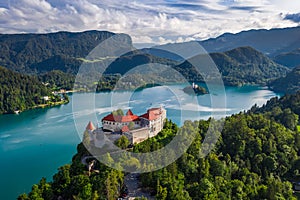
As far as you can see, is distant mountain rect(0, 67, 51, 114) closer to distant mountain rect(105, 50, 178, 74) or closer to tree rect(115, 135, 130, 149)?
distant mountain rect(105, 50, 178, 74)

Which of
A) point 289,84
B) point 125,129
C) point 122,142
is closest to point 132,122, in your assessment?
point 125,129

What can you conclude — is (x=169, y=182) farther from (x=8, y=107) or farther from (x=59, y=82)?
(x=59, y=82)

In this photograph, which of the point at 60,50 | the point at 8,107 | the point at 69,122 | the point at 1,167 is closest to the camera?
the point at 1,167

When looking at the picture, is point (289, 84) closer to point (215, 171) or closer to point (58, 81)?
point (58, 81)

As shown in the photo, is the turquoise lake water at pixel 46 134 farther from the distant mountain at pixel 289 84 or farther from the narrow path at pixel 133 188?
the distant mountain at pixel 289 84

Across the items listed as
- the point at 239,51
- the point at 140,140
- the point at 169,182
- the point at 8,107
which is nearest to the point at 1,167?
the point at 140,140

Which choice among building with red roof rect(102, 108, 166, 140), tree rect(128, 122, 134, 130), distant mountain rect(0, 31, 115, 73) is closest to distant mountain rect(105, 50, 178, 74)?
distant mountain rect(0, 31, 115, 73)

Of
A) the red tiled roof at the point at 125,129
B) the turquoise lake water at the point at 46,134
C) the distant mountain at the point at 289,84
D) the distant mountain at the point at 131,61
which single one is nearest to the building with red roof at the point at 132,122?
the red tiled roof at the point at 125,129
